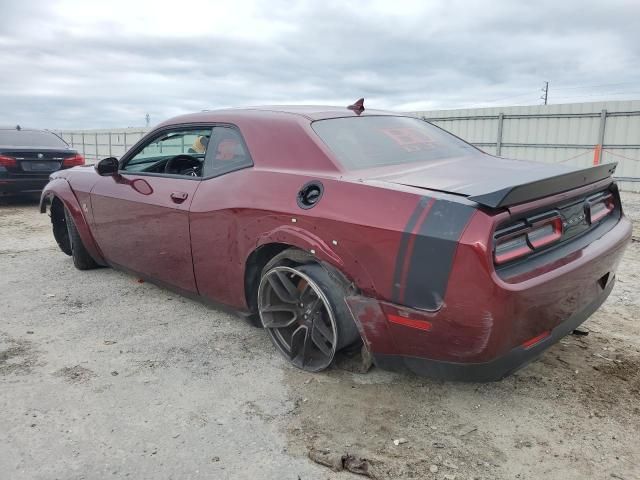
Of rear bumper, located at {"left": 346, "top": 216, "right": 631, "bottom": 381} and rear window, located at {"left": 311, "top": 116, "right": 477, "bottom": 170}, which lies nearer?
rear bumper, located at {"left": 346, "top": 216, "right": 631, "bottom": 381}

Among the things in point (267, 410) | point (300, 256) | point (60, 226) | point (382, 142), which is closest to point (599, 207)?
point (382, 142)

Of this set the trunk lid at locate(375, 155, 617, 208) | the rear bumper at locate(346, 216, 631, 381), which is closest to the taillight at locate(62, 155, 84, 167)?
the trunk lid at locate(375, 155, 617, 208)

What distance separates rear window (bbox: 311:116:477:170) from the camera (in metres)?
2.87

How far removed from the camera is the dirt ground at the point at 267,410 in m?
2.14

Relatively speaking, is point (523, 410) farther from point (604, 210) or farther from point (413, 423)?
point (604, 210)

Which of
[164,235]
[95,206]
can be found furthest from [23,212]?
[164,235]

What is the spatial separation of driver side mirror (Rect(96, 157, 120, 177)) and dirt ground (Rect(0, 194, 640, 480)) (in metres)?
1.22

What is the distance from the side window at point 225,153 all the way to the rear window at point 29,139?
717 cm

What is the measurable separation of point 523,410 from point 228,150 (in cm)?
222

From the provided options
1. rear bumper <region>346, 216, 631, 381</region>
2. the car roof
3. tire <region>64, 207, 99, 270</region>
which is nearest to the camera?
rear bumper <region>346, 216, 631, 381</region>

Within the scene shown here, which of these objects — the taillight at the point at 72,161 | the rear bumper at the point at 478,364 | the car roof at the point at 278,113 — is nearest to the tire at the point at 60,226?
the car roof at the point at 278,113

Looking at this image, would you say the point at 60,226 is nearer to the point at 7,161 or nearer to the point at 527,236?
the point at 7,161

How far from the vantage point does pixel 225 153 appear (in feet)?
10.9

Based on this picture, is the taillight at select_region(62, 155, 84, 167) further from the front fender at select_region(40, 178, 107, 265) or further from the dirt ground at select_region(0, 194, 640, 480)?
the dirt ground at select_region(0, 194, 640, 480)
